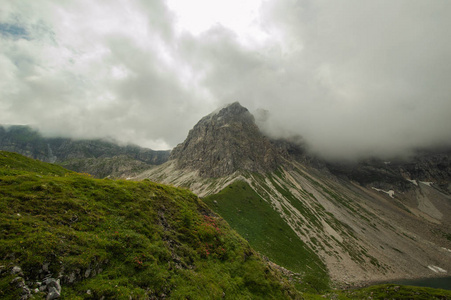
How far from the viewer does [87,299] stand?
9.38m

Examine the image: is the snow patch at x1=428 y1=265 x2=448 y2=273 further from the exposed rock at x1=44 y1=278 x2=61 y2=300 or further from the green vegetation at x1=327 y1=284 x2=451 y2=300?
the exposed rock at x1=44 y1=278 x2=61 y2=300

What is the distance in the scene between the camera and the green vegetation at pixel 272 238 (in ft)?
196

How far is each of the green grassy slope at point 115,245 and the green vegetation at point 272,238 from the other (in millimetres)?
39836

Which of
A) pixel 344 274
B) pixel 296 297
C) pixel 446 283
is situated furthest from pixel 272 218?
pixel 446 283

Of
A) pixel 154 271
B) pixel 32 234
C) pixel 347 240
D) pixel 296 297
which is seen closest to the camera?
pixel 32 234

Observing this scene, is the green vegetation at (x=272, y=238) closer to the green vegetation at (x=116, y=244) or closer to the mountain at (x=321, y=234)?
the mountain at (x=321, y=234)

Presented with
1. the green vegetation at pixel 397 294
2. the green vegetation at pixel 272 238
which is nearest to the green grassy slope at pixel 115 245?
the green vegetation at pixel 272 238

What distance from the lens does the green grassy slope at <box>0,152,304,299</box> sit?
959 cm

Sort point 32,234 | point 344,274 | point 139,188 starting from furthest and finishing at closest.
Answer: point 344,274 < point 139,188 < point 32,234

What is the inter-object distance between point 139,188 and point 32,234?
1105 centimetres

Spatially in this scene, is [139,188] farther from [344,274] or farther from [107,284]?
[344,274]

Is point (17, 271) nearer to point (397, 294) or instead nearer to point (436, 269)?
point (397, 294)

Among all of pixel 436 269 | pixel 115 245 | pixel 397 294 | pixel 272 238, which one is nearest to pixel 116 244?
pixel 115 245

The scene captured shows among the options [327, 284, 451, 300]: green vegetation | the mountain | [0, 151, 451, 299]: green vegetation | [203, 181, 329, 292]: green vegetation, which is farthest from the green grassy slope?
the mountain
